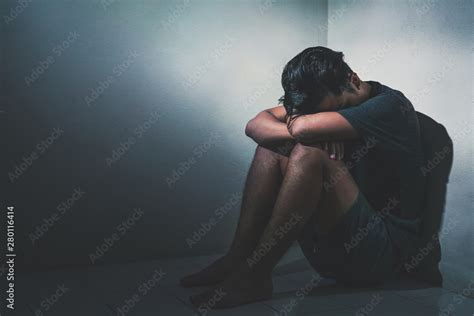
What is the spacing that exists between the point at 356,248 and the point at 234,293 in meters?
0.42

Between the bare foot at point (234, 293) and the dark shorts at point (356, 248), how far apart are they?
0.74 feet

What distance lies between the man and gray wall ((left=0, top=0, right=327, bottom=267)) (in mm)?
492

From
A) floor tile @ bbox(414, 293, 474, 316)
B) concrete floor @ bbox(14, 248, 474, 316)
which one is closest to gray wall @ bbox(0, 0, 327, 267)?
concrete floor @ bbox(14, 248, 474, 316)

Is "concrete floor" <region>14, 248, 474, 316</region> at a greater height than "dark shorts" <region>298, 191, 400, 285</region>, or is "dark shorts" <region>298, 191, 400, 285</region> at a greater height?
"dark shorts" <region>298, 191, 400, 285</region>

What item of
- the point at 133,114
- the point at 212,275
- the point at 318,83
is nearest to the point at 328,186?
the point at 318,83

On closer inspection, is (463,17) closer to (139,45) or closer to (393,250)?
(393,250)

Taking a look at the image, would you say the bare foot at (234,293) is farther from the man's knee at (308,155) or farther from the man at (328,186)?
the man's knee at (308,155)

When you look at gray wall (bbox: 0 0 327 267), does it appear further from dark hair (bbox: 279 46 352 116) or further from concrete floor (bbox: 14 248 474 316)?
dark hair (bbox: 279 46 352 116)

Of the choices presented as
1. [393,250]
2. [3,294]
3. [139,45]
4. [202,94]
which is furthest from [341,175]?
[3,294]

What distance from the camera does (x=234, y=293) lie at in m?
1.77

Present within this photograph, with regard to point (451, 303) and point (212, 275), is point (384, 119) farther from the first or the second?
point (212, 275)

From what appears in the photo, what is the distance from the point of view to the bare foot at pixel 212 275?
1.99m

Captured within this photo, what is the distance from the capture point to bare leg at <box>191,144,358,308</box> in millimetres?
1751

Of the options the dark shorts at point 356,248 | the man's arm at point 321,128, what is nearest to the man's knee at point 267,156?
the man's arm at point 321,128
